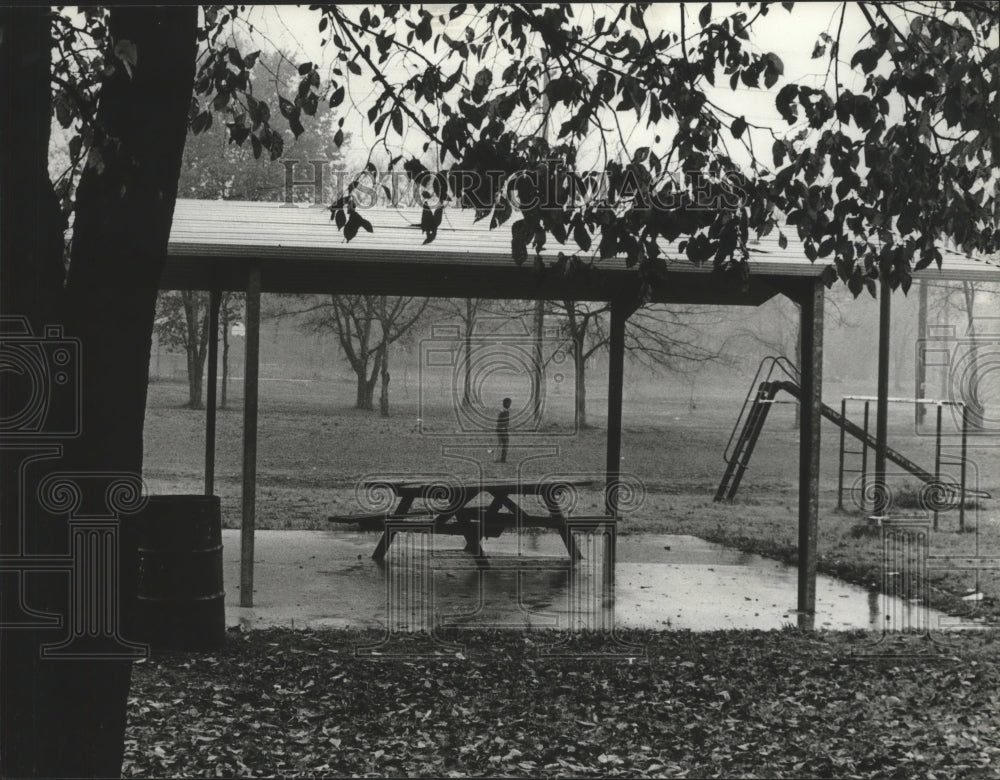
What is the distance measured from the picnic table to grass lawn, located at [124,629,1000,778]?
268 centimetres

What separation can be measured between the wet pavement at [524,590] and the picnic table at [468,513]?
0.32 metres

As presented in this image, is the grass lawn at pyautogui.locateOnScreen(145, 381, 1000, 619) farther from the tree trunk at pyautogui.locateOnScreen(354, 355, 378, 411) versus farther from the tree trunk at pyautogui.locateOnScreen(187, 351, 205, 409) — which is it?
the tree trunk at pyautogui.locateOnScreen(187, 351, 205, 409)

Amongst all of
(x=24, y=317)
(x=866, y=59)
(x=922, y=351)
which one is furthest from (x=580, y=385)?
A: (x=24, y=317)

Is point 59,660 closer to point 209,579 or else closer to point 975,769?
point 209,579

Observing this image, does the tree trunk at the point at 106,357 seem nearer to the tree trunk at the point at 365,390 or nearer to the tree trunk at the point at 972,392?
the tree trunk at the point at 972,392

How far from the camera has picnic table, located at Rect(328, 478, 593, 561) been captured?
9.95 metres

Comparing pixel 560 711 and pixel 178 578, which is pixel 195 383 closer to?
pixel 178 578

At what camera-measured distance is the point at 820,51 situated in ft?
16.3

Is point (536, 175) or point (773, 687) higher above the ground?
point (536, 175)

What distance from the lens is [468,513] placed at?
33.1 ft

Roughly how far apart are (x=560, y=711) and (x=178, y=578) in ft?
8.12

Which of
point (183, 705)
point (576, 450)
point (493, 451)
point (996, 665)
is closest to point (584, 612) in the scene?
point (996, 665)

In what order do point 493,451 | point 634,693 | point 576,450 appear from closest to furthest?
point 634,693
point 493,451
point 576,450

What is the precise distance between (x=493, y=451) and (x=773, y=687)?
662 inches
